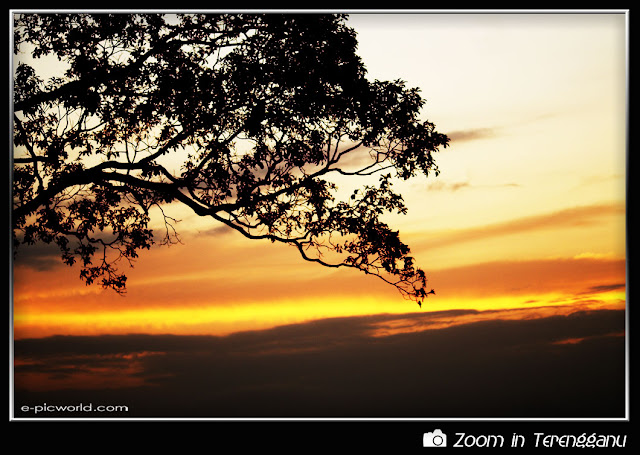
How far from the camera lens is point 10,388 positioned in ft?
23.9

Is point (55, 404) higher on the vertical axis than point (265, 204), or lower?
lower

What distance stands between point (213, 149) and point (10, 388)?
3.37m

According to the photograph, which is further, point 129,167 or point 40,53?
point 129,167

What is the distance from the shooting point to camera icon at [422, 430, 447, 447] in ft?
23.4

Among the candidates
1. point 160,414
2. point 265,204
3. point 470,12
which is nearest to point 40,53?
point 265,204

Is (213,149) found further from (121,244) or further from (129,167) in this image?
(121,244)

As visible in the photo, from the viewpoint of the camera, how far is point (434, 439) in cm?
714

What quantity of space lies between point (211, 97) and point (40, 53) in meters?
1.93

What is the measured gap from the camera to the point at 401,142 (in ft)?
27.8

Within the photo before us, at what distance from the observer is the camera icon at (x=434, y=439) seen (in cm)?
713
